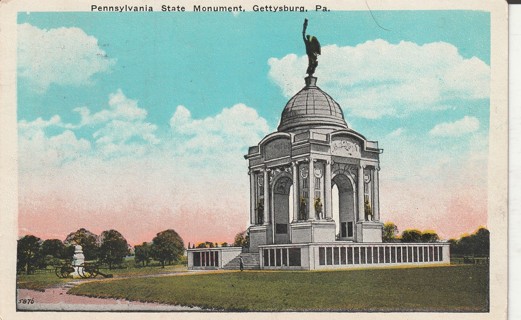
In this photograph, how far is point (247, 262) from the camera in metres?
24.3

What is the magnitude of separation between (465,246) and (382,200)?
9.49 ft

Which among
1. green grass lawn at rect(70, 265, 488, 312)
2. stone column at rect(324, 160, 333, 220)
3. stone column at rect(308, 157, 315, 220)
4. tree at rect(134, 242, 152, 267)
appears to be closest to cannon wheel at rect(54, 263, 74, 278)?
green grass lawn at rect(70, 265, 488, 312)

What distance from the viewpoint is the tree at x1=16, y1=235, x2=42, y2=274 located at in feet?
57.8

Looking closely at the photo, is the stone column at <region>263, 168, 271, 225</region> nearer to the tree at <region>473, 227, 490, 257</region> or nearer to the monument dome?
the monument dome

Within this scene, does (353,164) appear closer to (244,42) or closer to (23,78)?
(244,42)

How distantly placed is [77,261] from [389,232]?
1020cm

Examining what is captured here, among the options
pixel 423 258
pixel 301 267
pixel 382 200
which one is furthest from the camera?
pixel 423 258

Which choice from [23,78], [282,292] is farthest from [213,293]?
[23,78]

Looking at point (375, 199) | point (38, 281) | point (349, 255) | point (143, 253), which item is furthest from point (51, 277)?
point (375, 199)

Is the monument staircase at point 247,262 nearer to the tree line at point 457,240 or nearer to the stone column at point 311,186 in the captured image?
the stone column at point 311,186

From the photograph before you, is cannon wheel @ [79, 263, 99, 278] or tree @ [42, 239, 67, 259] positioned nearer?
tree @ [42, 239, 67, 259]

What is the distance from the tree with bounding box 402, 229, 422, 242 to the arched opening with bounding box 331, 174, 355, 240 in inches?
152

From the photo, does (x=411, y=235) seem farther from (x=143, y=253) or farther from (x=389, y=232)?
(x=143, y=253)

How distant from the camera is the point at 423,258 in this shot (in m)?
24.2
